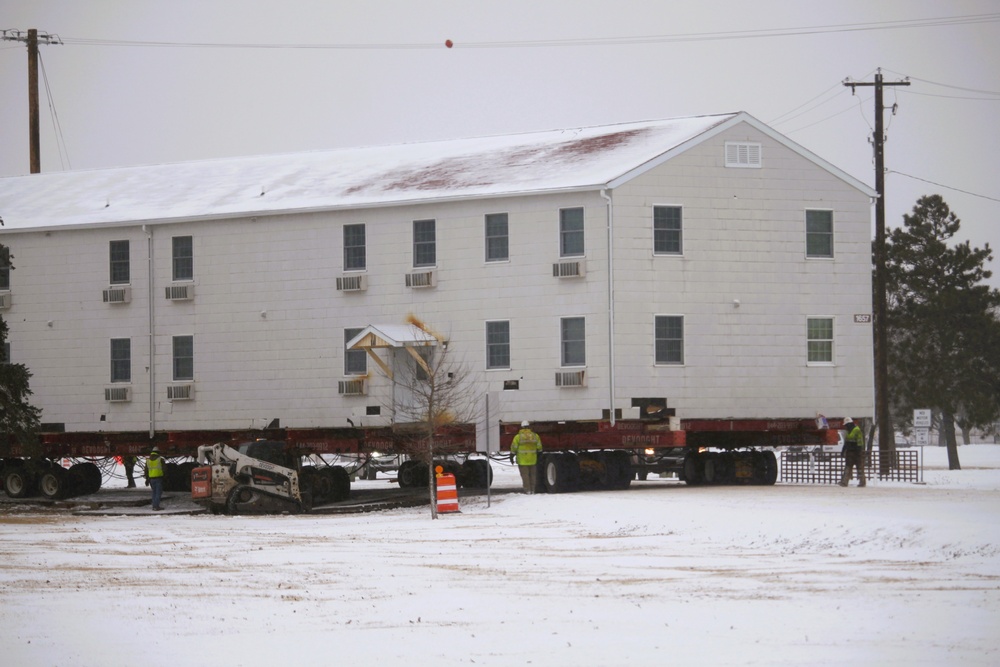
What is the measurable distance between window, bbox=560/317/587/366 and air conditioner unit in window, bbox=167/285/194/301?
1097 cm

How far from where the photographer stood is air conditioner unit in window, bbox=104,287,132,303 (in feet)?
140

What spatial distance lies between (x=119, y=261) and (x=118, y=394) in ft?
12.5

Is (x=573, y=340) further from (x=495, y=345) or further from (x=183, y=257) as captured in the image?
(x=183, y=257)

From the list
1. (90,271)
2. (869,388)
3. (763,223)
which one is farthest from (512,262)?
(90,271)

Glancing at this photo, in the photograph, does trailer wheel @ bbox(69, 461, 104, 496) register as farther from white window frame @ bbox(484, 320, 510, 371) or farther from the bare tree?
white window frame @ bbox(484, 320, 510, 371)

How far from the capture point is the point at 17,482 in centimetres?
4303

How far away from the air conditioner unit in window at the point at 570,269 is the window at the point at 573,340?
1.06 meters

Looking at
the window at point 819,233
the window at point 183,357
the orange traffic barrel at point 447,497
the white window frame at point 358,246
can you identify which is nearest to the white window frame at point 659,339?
the window at point 819,233

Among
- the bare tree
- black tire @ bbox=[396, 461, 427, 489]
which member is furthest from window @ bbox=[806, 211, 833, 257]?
black tire @ bbox=[396, 461, 427, 489]

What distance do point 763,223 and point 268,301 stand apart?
13.3m

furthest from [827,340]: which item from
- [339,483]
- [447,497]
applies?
[339,483]

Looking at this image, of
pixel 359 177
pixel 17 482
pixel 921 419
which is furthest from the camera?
pixel 921 419

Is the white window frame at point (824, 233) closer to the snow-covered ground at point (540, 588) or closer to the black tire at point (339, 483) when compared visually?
the snow-covered ground at point (540, 588)

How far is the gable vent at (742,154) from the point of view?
1527 inches
